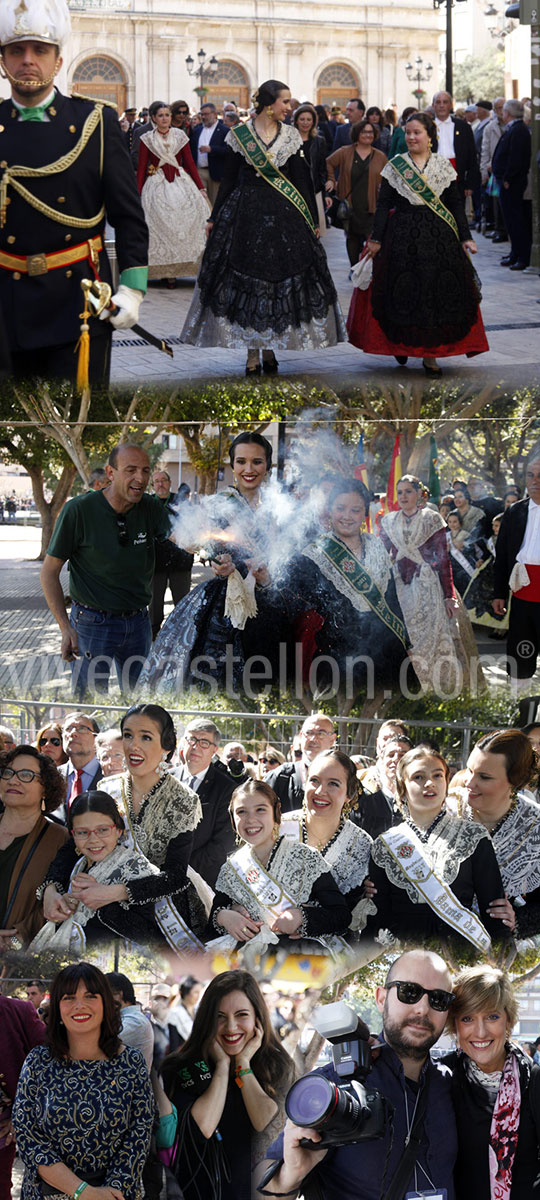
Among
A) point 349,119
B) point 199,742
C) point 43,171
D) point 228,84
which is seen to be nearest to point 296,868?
point 199,742

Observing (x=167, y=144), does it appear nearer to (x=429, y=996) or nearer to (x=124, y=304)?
(x=124, y=304)

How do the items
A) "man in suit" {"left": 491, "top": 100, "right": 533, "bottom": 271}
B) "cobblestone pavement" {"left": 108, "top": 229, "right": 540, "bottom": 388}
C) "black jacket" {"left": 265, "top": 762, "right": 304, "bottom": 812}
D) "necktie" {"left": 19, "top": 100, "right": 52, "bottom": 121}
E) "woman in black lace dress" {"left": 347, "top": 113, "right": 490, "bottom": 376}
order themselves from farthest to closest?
"man in suit" {"left": 491, "top": 100, "right": 533, "bottom": 271} < "woman in black lace dress" {"left": 347, "top": 113, "right": 490, "bottom": 376} < "cobblestone pavement" {"left": 108, "top": 229, "right": 540, "bottom": 388} < "black jacket" {"left": 265, "top": 762, "right": 304, "bottom": 812} < "necktie" {"left": 19, "top": 100, "right": 52, "bottom": 121}

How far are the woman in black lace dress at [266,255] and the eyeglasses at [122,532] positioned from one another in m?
1.03

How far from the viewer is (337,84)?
4996 mm

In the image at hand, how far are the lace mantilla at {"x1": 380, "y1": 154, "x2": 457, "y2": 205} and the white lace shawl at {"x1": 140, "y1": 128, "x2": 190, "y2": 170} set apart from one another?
1.25m

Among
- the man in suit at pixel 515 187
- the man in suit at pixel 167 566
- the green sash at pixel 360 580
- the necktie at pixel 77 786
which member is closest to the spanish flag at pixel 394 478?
the green sash at pixel 360 580

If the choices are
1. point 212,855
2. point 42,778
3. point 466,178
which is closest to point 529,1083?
point 212,855

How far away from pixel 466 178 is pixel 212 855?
8.73 ft

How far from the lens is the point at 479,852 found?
13.2ft

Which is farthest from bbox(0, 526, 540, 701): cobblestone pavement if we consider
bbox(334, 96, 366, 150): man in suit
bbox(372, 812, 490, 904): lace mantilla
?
bbox(334, 96, 366, 150): man in suit

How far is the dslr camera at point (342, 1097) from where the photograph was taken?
3330 mm

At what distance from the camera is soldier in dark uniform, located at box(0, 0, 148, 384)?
4008 millimetres

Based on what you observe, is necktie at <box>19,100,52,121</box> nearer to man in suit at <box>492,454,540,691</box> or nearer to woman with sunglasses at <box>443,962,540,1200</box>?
man in suit at <box>492,454,540,691</box>

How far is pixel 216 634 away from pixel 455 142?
87.9 inches
